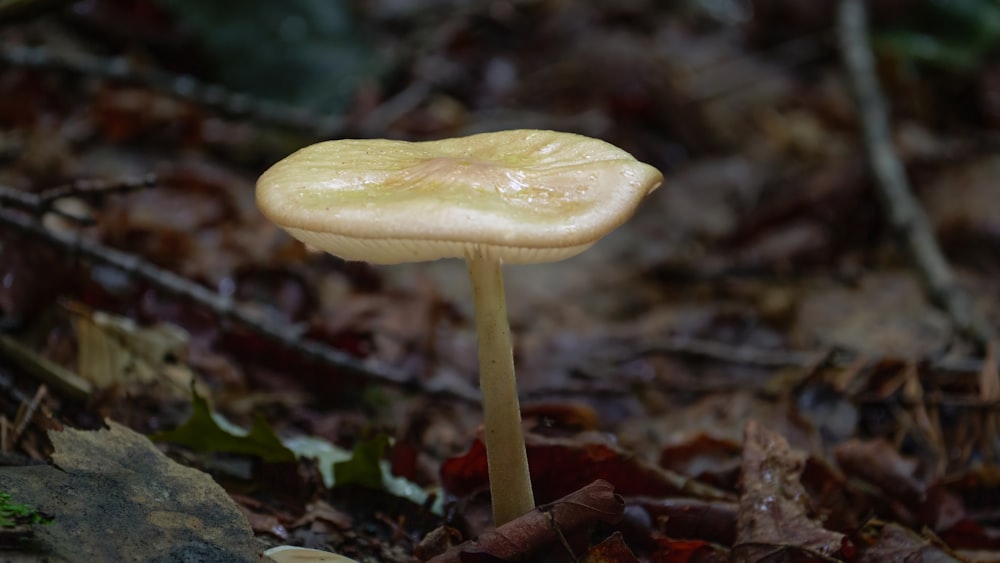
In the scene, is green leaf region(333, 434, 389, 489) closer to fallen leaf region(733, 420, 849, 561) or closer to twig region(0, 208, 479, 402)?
twig region(0, 208, 479, 402)

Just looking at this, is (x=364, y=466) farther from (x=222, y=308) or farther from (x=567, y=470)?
(x=222, y=308)

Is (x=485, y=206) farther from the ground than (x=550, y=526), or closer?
farther from the ground

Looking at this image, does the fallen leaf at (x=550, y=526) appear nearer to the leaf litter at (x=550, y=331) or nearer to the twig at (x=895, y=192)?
the leaf litter at (x=550, y=331)

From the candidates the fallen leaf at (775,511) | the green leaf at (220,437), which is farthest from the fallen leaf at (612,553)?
the green leaf at (220,437)

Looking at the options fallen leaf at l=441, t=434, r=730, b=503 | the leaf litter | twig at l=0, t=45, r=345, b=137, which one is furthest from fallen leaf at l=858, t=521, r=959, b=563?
twig at l=0, t=45, r=345, b=137

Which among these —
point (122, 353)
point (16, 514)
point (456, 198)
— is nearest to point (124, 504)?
point (16, 514)

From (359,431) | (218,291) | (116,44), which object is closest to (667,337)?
(359,431)
